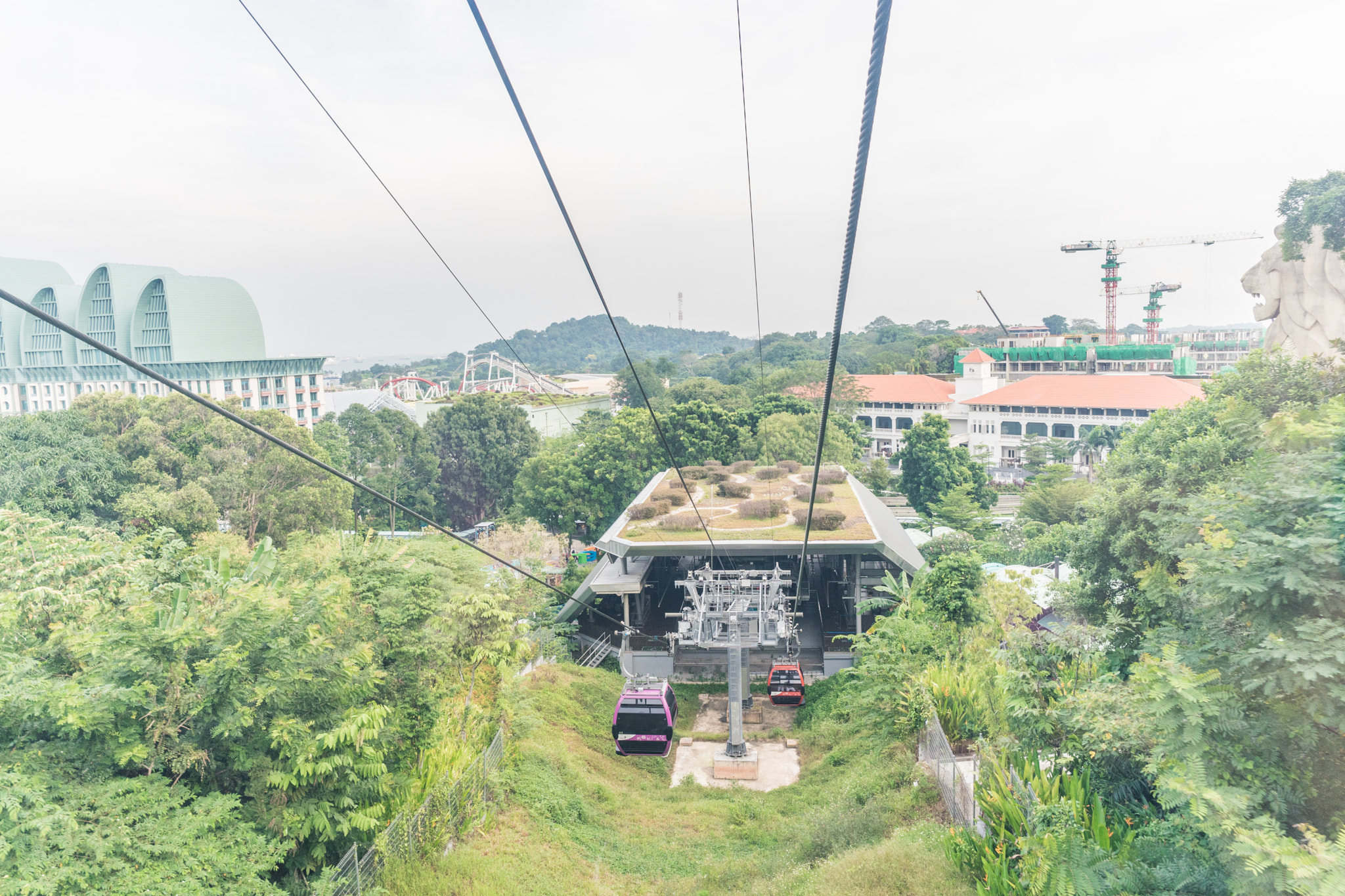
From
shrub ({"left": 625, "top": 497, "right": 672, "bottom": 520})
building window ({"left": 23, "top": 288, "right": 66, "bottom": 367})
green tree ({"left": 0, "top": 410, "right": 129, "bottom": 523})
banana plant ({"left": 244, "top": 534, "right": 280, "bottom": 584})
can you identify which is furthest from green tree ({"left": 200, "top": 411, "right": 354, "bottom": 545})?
building window ({"left": 23, "top": 288, "right": 66, "bottom": 367})

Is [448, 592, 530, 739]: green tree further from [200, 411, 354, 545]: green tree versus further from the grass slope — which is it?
[200, 411, 354, 545]: green tree

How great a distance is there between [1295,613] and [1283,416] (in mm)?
2115

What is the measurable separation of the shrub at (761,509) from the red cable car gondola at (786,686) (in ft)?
26.2

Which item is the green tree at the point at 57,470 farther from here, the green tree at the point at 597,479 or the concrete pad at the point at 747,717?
the concrete pad at the point at 747,717

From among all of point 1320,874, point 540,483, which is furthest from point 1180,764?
point 540,483

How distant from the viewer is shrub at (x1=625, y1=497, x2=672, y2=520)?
25.1 meters

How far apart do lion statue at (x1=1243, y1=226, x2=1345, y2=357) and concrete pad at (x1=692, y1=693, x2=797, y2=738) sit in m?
17.7

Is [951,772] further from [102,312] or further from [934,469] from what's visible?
[102,312]

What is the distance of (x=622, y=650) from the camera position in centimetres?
2194

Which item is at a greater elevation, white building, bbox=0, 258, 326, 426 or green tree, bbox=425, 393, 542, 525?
white building, bbox=0, 258, 326, 426

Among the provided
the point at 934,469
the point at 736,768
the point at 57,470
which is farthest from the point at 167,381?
the point at 934,469

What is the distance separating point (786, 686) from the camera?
16906 millimetres

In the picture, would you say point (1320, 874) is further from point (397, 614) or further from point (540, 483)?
point (540, 483)

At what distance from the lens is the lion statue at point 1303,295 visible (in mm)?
21812
